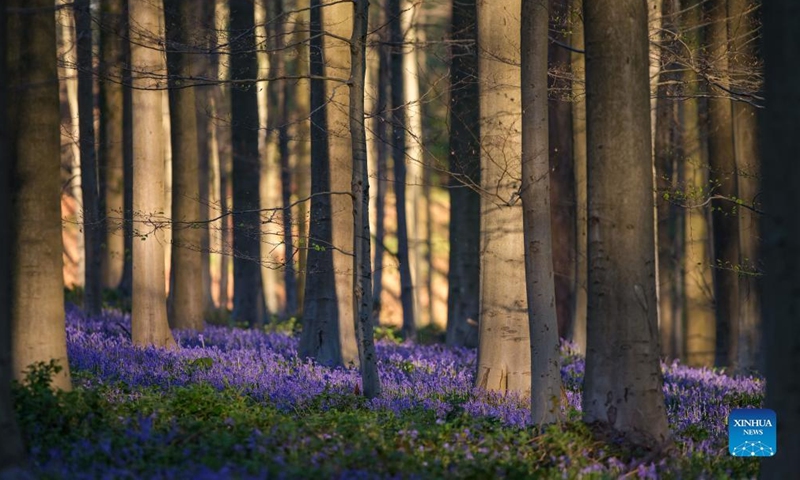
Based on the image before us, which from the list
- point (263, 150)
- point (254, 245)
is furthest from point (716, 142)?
point (263, 150)

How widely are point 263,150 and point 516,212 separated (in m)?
26.7

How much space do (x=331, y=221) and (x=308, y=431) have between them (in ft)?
25.0

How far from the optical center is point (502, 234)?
1353 centimetres

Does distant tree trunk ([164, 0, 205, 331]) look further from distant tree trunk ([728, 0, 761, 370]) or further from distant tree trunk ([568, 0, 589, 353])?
distant tree trunk ([728, 0, 761, 370])

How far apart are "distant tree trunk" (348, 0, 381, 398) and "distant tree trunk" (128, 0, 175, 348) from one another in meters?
5.30

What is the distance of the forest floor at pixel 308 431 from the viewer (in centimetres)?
773

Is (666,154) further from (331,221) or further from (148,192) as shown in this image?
(148,192)

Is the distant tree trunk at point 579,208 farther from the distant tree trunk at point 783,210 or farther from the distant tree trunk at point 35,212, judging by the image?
the distant tree trunk at point 783,210

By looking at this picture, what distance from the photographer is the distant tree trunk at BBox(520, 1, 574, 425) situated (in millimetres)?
10688

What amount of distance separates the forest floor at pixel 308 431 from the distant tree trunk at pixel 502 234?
1.97ft

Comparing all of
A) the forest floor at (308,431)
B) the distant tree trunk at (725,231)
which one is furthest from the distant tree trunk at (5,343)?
the distant tree trunk at (725,231)

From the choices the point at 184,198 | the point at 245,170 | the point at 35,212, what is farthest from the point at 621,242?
the point at 245,170

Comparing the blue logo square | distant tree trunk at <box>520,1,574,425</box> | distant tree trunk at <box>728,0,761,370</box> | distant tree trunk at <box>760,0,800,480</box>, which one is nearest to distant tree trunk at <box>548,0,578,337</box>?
distant tree trunk at <box>728,0,761,370</box>

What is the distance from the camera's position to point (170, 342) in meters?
16.3
